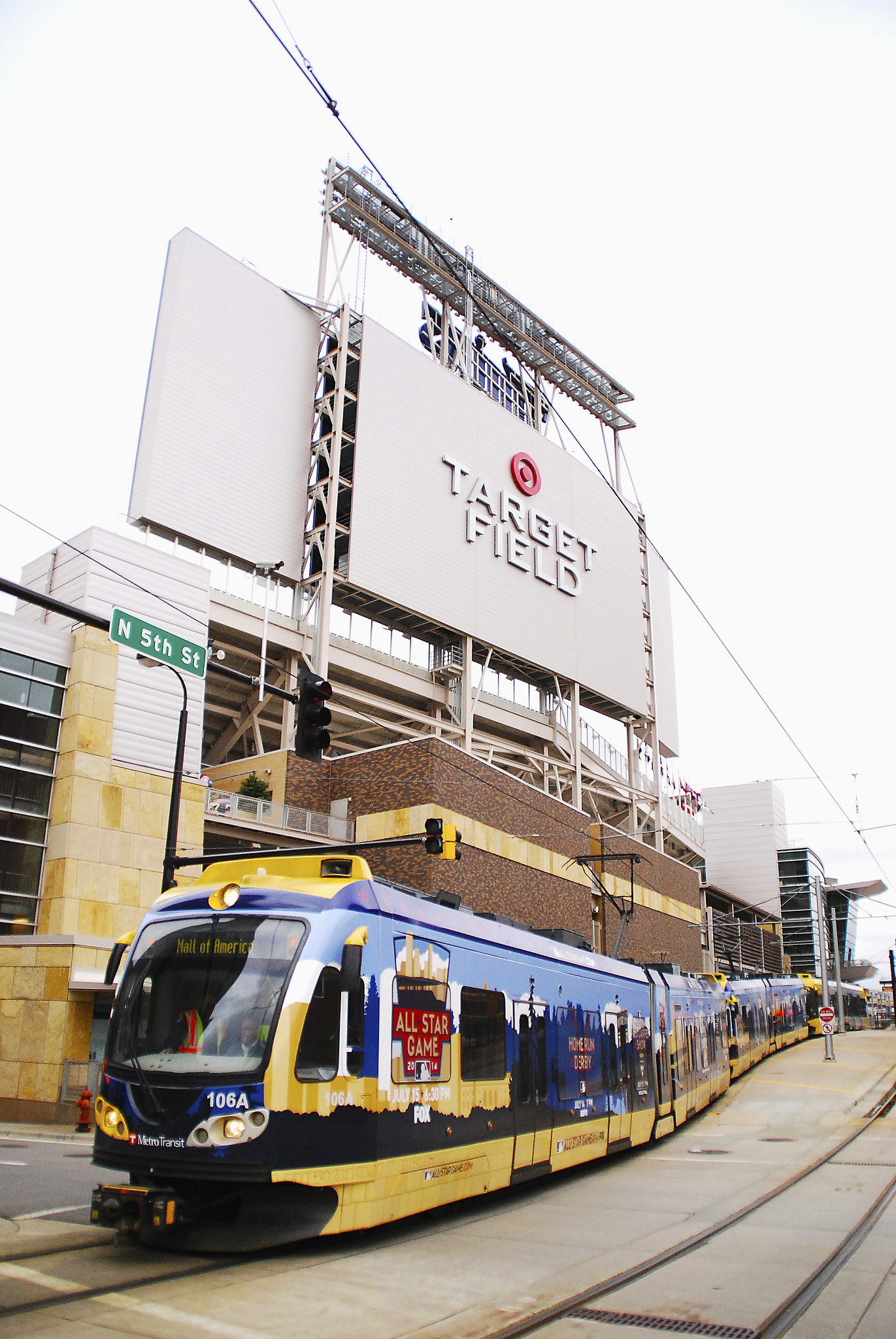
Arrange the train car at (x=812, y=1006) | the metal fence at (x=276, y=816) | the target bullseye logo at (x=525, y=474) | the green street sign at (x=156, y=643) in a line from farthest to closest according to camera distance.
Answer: the target bullseye logo at (x=525, y=474), the train car at (x=812, y=1006), the metal fence at (x=276, y=816), the green street sign at (x=156, y=643)

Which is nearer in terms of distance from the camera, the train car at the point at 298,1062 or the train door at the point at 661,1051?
the train car at the point at 298,1062

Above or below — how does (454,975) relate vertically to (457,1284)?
above

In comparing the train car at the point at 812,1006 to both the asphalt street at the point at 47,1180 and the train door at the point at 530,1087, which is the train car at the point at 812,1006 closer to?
the asphalt street at the point at 47,1180

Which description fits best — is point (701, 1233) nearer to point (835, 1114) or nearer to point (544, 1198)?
point (544, 1198)

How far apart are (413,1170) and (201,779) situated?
966 inches

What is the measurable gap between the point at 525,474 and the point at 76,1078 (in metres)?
45.1

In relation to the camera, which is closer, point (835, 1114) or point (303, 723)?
point (303, 723)

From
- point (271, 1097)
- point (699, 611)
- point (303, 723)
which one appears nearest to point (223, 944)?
point (271, 1097)

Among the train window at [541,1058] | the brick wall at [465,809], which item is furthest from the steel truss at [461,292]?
the train window at [541,1058]

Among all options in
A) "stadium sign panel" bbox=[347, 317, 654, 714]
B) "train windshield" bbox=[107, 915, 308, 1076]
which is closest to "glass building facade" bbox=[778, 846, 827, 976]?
"stadium sign panel" bbox=[347, 317, 654, 714]

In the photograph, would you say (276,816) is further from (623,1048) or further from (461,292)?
(461,292)

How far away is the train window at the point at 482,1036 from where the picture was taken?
417 inches

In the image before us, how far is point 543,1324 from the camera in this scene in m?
6.73

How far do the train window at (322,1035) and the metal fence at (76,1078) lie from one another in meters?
19.0
